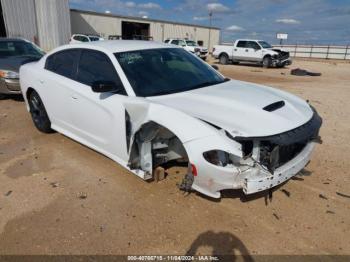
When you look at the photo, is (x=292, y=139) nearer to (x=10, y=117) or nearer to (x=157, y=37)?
(x=10, y=117)

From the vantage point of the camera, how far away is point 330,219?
9.99 feet

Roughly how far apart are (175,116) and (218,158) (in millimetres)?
591

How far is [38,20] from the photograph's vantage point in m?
22.6

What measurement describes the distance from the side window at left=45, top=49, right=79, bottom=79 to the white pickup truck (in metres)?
19.0

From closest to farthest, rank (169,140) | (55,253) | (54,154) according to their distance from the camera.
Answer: (55,253), (169,140), (54,154)

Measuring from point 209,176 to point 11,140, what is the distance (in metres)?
3.98

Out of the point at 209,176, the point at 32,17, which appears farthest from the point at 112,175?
the point at 32,17

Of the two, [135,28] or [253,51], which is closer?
[253,51]

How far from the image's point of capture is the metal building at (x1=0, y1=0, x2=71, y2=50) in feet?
70.8

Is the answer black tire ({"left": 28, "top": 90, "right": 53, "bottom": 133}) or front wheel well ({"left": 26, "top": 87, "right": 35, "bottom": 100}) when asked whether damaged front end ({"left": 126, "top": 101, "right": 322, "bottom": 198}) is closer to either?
black tire ({"left": 28, "top": 90, "right": 53, "bottom": 133})

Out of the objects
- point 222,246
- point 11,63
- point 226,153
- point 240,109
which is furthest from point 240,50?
point 222,246

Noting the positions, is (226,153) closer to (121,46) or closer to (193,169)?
(193,169)

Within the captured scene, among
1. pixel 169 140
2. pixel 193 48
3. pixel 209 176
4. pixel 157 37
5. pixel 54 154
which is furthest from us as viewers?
pixel 157 37

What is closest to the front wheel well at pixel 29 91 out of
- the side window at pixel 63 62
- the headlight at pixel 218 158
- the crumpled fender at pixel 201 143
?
the side window at pixel 63 62
